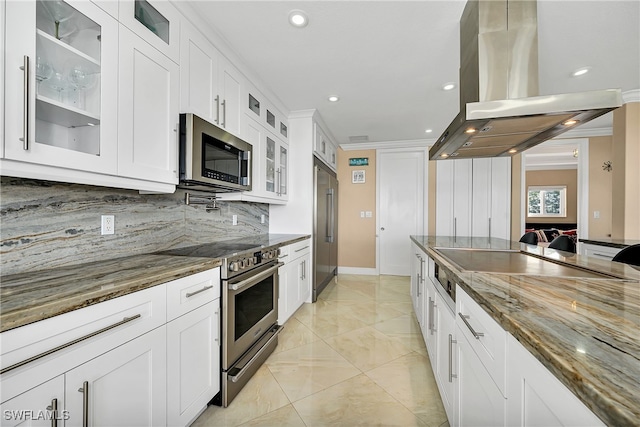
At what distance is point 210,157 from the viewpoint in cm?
180

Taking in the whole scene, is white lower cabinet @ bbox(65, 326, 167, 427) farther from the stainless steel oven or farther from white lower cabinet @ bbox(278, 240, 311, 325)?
white lower cabinet @ bbox(278, 240, 311, 325)

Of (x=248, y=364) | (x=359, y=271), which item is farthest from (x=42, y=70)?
(x=359, y=271)

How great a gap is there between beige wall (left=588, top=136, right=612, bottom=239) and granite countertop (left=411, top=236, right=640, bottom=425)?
4290 mm

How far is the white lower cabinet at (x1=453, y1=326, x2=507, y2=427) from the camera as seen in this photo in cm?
79

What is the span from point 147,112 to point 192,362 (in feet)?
4.26

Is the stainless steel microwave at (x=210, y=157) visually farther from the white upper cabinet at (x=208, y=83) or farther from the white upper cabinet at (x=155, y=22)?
the white upper cabinet at (x=155, y=22)

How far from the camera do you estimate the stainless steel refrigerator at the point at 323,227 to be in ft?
11.5

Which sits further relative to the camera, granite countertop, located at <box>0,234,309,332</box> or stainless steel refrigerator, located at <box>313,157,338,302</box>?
stainless steel refrigerator, located at <box>313,157,338,302</box>

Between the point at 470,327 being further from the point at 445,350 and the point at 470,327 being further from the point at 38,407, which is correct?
the point at 38,407

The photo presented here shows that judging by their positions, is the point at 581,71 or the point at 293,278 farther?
the point at 293,278

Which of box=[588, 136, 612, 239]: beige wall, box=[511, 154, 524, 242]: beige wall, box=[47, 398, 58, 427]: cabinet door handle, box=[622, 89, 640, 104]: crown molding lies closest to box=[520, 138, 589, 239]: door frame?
box=[588, 136, 612, 239]: beige wall

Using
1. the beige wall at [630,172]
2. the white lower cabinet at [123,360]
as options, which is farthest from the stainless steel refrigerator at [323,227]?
the beige wall at [630,172]

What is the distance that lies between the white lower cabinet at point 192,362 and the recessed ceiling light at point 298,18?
189 cm

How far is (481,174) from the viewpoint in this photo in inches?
183
